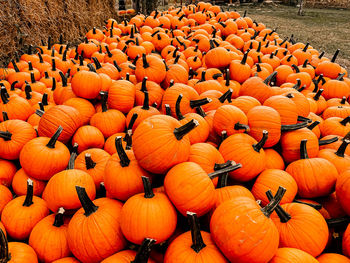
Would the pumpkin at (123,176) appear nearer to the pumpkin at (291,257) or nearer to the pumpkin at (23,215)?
the pumpkin at (23,215)

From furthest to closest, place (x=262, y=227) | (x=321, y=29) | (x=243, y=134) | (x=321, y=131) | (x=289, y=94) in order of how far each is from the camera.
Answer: (x=321, y=29), (x=321, y=131), (x=289, y=94), (x=243, y=134), (x=262, y=227)

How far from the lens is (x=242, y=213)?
131cm

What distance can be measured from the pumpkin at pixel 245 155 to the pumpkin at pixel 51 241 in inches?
53.8

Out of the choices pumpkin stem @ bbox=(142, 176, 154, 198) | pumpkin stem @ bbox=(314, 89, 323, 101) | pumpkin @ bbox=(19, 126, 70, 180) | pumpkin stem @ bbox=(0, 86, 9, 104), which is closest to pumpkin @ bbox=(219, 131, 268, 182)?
pumpkin stem @ bbox=(142, 176, 154, 198)

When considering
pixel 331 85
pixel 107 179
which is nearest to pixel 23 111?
pixel 107 179

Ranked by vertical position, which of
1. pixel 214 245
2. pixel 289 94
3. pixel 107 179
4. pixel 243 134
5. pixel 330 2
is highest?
pixel 330 2

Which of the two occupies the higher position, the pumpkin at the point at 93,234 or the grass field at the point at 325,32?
the grass field at the point at 325,32

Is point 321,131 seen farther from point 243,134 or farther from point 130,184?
point 130,184

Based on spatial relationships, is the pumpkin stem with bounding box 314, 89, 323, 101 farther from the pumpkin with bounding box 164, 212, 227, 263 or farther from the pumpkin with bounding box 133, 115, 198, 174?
the pumpkin with bounding box 164, 212, 227, 263

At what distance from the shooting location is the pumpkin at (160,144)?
1532mm

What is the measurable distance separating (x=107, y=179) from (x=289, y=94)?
83.0 inches

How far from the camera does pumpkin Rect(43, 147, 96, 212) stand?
5.77 ft

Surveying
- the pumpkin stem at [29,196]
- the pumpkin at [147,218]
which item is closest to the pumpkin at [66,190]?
the pumpkin stem at [29,196]

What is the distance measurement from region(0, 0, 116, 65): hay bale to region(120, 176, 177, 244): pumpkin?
470 centimetres
